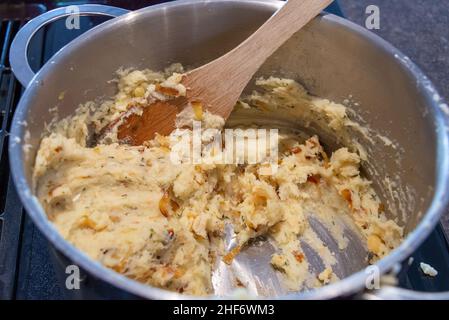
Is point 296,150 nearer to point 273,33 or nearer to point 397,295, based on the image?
point 273,33

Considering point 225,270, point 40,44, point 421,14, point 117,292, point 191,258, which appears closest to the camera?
point 117,292

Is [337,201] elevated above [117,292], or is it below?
below

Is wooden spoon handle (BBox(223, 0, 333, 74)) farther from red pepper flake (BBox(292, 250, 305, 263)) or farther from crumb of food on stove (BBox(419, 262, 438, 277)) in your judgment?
crumb of food on stove (BBox(419, 262, 438, 277))

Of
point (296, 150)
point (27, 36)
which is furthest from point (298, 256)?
point (27, 36)

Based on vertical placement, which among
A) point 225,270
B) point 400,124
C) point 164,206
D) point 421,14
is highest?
point 421,14

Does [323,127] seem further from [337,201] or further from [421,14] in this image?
[421,14]

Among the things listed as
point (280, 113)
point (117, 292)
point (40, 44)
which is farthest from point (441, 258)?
point (40, 44)

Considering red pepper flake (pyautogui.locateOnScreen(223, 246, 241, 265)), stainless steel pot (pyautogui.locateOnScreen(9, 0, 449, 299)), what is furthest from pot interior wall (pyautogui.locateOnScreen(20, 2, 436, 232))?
red pepper flake (pyautogui.locateOnScreen(223, 246, 241, 265))
